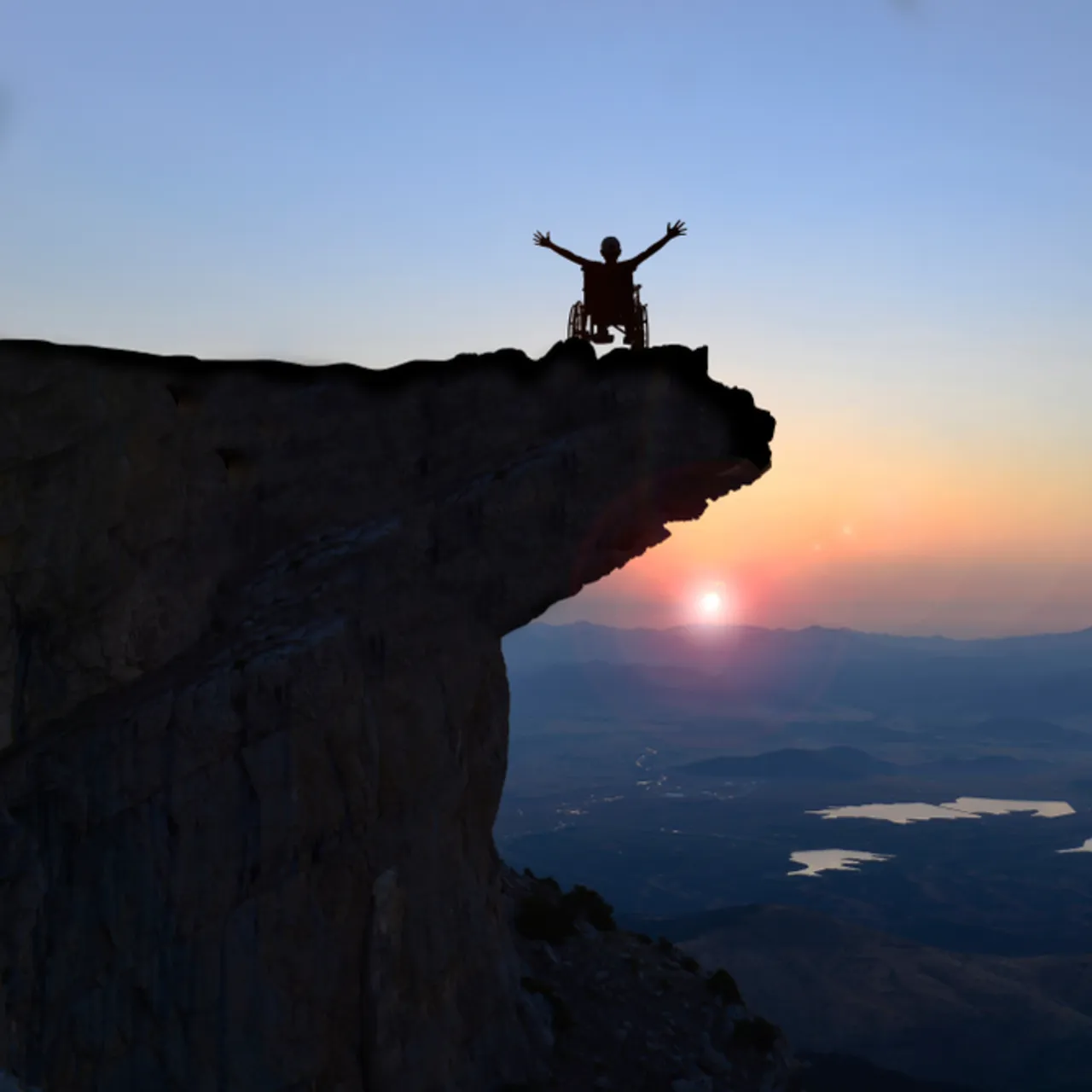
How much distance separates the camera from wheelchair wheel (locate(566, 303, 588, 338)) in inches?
1088

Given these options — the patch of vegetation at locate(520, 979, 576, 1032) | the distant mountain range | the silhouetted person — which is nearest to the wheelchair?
the silhouetted person

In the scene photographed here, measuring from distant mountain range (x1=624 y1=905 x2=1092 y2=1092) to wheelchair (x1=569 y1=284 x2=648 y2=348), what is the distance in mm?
55327

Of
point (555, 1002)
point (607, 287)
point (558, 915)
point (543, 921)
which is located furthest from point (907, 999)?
point (607, 287)

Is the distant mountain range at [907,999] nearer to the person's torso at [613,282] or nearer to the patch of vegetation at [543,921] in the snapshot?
the patch of vegetation at [543,921]

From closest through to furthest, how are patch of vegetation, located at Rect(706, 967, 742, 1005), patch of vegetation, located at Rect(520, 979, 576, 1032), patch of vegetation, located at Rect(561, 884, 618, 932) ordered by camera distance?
patch of vegetation, located at Rect(520, 979, 576, 1032) → patch of vegetation, located at Rect(706, 967, 742, 1005) → patch of vegetation, located at Rect(561, 884, 618, 932)

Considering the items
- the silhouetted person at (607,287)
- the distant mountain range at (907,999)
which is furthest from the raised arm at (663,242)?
the distant mountain range at (907,999)

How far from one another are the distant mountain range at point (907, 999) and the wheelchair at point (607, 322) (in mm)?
55327

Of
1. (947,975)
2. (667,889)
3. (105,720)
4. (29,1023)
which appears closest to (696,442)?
(105,720)

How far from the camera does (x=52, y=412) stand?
22516 millimetres

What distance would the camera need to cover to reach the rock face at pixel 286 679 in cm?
2055

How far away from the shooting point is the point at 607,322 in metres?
27.5

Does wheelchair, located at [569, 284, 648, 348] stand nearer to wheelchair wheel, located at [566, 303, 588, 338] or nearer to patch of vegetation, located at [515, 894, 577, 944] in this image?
wheelchair wheel, located at [566, 303, 588, 338]

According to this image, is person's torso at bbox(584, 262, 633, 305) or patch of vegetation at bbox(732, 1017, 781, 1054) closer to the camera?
person's torso at bbox(584, 262, 633, 305)

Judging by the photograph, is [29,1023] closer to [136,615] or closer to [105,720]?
[105,720]
